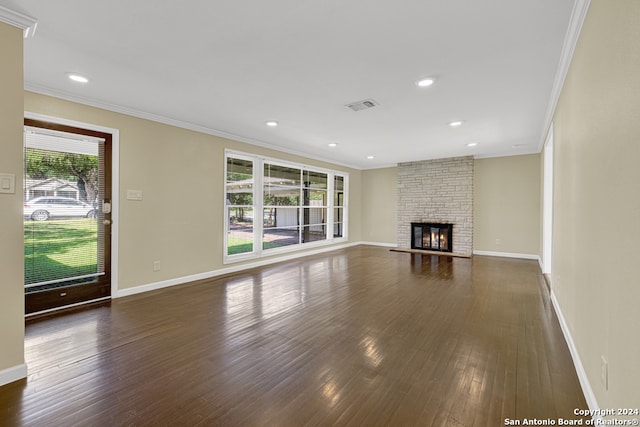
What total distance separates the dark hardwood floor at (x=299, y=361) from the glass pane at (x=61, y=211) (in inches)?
22.8

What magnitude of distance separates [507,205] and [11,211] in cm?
829

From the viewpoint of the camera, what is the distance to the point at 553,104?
3361 mm

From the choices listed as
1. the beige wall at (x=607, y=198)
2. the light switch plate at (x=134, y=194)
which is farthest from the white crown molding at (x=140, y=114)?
the beige wall at (x=607, y=198)

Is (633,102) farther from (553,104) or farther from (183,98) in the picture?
(183,98)

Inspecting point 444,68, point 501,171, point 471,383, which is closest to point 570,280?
point 471,383

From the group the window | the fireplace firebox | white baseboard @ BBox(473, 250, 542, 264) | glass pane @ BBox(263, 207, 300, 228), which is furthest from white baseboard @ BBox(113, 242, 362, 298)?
white baseboard @ BBox(473, 250, 542, 264)

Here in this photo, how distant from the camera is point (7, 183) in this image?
197cm

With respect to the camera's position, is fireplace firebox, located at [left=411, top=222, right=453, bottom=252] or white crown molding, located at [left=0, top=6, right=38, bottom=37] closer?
white crown molding, located at [left=0, top=6, right=38, bottom=37]

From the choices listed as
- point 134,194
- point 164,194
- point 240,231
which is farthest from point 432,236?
point 134,194

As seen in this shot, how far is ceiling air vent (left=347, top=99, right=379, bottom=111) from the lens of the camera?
3465 mm

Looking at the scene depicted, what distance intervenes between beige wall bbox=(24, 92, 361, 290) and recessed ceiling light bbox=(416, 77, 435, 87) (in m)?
3.49

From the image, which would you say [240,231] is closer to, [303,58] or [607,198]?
[303,58]

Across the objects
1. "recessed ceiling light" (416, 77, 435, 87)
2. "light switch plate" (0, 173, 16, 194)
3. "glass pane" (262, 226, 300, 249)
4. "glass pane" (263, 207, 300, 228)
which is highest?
"recessed ceiling light" (416, 77, 435, 87)

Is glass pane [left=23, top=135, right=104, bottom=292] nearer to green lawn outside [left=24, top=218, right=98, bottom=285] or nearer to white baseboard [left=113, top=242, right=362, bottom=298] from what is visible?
green lawn outside [left=24, top=218, right=98, bottom=285]
